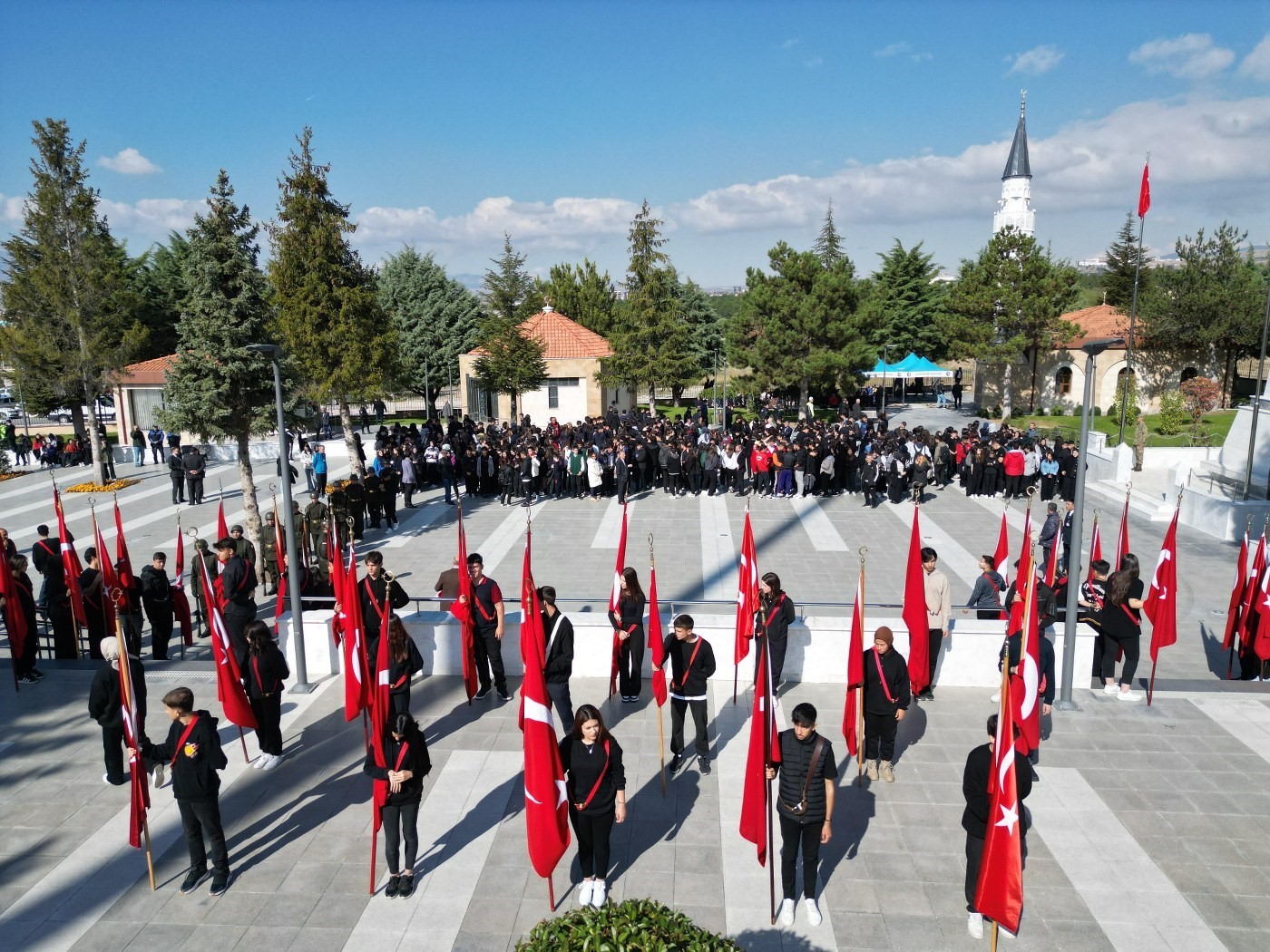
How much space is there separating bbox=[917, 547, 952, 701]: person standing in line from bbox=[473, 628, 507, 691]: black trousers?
4768mm

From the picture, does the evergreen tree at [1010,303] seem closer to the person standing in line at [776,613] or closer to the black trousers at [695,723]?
the person standing in line at [776,613]

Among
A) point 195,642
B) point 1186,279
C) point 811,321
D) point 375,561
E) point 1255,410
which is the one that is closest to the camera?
point 375,561

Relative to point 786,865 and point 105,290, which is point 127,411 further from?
point 786,865

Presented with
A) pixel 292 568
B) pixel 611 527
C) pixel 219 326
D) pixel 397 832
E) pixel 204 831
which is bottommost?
pixel 611 527

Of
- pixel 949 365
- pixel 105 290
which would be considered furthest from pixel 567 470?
pixel 949 365

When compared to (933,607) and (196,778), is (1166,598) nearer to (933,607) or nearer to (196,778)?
(933,607)

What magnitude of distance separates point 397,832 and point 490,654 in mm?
3448

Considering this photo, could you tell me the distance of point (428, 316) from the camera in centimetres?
5009

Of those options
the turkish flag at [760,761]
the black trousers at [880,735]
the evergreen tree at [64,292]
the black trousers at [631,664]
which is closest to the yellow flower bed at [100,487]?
the evergreen tree at [64,292]

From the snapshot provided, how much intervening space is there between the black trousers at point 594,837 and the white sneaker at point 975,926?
8.40 feet

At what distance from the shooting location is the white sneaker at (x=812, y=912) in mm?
6074

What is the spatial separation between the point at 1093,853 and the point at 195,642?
1138 centimetres

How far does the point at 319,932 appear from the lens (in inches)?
239

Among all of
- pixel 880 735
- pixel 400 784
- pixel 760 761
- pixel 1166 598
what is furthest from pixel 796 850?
pixel 1166 598
